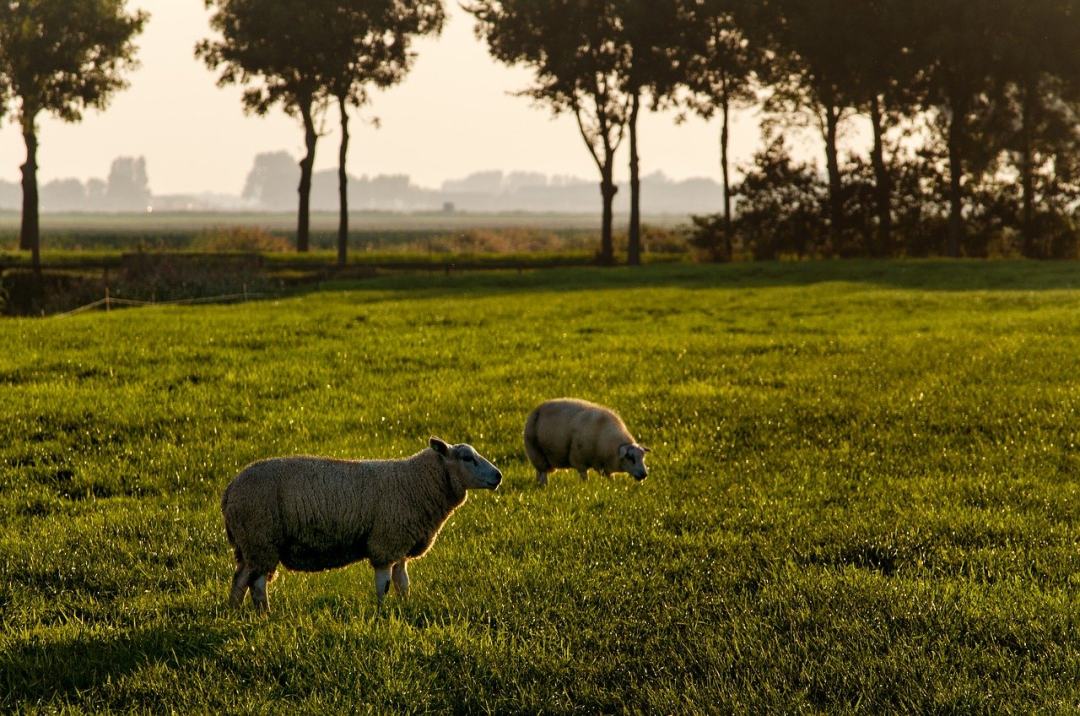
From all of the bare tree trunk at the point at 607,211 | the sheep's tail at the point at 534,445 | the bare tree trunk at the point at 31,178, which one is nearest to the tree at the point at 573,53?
the bare tree trunk at the point at 607,211

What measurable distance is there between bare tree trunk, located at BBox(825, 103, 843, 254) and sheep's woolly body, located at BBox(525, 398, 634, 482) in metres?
51.7

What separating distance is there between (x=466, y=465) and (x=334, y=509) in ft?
3.10

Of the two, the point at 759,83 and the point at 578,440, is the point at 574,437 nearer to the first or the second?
the point at 578,440

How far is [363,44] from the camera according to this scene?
205 ft

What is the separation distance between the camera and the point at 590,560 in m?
9.20

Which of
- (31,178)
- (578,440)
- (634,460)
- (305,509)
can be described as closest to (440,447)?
(305,509)

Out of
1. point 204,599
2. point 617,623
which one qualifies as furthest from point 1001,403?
point 204,599

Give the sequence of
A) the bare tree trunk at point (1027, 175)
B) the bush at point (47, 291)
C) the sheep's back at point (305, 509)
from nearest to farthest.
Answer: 1. the sheep's back at point (305, 509)
2. the bush at point (47, 291)
3. the bare tree trunk at point (1027, 175)

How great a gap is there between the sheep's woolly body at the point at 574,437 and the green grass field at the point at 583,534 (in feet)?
1.06

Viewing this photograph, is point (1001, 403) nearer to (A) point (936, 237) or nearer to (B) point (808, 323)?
(B) point (808, 323)

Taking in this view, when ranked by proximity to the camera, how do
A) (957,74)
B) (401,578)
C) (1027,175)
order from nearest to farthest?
1. (401,578)
2. (957,74)
3. (1027,175)

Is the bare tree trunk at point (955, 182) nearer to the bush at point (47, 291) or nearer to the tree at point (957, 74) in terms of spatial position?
the tree at point (957, 74)

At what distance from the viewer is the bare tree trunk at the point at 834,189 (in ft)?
200

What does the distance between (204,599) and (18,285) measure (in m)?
36.8
